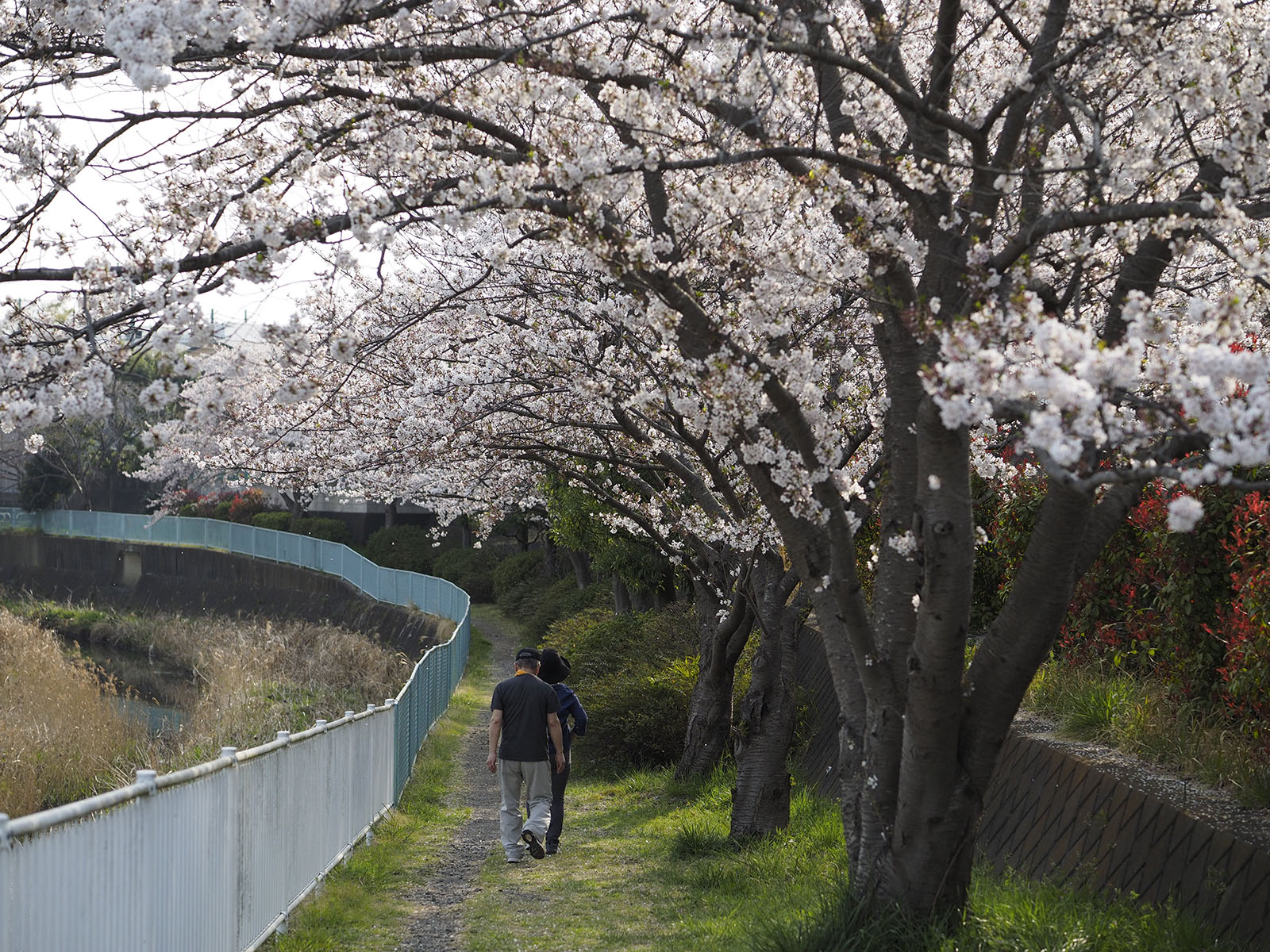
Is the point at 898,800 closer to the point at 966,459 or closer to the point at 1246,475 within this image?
the point at 966,459

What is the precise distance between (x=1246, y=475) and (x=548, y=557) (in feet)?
95.9

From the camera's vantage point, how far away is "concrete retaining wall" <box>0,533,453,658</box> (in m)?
30.9

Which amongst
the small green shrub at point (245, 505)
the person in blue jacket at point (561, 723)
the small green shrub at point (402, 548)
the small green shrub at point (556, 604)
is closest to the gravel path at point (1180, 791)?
the person in blue jacket at point (561, 723)

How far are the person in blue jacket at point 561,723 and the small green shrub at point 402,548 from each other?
3269cm

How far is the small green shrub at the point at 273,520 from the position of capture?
48812mm

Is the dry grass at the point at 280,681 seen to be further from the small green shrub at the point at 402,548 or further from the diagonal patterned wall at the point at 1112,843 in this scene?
the small green shrub at the point at 402,548

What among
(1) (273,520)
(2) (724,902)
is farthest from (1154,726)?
(1) (273,520)

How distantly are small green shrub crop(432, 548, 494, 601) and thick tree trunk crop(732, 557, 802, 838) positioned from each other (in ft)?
93.9

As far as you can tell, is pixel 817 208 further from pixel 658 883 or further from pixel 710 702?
pixel 710 702

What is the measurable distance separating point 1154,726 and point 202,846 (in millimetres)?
5344

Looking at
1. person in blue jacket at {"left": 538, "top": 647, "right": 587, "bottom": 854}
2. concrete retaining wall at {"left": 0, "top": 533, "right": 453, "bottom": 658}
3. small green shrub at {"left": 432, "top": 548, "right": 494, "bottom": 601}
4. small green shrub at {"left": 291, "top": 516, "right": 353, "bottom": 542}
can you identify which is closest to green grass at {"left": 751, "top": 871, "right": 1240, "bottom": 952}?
person in blue jacket at {"left": 538, "top": 647, "right": 587, "bottom": 854}

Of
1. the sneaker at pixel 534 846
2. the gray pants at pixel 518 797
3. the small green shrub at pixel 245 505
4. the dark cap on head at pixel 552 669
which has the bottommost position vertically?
the sneaker at pixel 534 846

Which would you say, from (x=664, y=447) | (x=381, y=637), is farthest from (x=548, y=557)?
(x=664, y=447)

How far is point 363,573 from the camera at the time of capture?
33.7m
